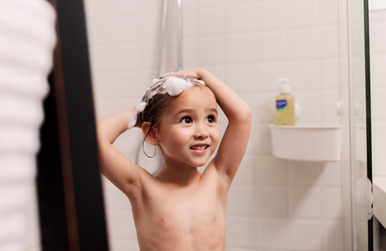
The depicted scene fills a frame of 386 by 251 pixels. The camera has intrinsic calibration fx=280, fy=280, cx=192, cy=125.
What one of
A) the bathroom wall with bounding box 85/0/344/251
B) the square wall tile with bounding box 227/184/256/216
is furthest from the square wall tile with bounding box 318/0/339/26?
the square wall tile with bounding box 227/184/256/216

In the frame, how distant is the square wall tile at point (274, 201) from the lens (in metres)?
1.11

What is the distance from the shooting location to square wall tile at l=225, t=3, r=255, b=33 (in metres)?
1.11

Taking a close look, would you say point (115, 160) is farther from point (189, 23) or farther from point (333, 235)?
point (333, 235)

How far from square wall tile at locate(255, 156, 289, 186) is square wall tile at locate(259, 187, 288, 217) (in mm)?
24

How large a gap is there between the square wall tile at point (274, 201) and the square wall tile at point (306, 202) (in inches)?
1.0

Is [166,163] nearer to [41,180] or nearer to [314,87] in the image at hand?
[41,180]

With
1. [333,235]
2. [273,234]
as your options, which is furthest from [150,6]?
[333,235]

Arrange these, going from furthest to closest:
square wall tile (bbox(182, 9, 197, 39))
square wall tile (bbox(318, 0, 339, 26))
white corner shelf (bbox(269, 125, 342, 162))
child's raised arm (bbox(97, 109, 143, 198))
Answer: square wall tile (bbox(182, 9, 197, 39)), square wall tile (bbox(318, 0, 339, 26)), white corner shelf (bbox(269, 125, 342, 162)), child's raised arm (bbox(97, 109, 143, 198))

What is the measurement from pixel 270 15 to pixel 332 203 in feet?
2.50

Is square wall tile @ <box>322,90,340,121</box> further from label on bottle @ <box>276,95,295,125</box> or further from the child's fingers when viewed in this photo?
the child's fingers

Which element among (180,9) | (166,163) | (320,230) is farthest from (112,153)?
(320,230)

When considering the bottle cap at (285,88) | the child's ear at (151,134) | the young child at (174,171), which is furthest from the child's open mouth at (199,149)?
the bottle cap at (285,88)

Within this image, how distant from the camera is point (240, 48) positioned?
1125mm

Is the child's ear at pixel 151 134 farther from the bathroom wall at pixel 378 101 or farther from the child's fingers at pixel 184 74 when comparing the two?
the bathroom wall at pixel 378 101
